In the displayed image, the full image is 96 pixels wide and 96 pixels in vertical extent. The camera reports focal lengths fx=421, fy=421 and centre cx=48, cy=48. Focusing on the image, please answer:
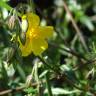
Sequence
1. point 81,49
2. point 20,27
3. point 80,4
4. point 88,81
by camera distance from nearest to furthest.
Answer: point 20,27
point 88,81
point 81,49
point 80,4

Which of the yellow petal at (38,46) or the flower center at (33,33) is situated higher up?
the flower center at (33,33)

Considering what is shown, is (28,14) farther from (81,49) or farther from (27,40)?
(81,49)

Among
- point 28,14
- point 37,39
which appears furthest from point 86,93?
point 28,14

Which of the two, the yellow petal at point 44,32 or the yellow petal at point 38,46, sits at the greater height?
the yellow petal at point 44,32

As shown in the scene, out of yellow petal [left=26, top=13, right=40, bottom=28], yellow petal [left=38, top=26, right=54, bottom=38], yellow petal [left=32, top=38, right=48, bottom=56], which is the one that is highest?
yellow petal [left=26, top=13, right=40, bottom=28]

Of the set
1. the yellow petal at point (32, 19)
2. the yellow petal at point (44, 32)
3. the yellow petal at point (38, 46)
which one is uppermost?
the yellow petal at point (32, 19)
